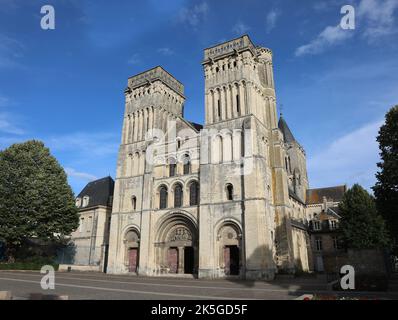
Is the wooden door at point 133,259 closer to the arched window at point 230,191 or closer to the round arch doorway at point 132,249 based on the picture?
the round arch doorway at point 132,249

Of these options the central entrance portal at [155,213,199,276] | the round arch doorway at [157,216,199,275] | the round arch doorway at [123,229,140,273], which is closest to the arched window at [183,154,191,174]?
the central entrance portal at [155,213,199,276]

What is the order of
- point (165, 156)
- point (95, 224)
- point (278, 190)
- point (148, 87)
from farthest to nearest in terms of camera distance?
point (95, 224)
point (148, 87)
point (165, 156)
point (278, 190)

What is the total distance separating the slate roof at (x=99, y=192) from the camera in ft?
146

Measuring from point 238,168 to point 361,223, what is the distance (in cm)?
1574

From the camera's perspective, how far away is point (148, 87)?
3853 cm

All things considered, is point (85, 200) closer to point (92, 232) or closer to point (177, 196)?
point (92, 232)

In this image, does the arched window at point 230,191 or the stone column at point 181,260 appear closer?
the arched window at point 230,191

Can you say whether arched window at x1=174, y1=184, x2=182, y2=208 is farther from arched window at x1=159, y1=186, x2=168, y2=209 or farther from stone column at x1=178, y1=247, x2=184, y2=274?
stone column at x1=178, y1=247, x2=184, y2=274

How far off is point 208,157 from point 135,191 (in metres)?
9.82

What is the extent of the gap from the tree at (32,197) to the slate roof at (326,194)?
40.0m

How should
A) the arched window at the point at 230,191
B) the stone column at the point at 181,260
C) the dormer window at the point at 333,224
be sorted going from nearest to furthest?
the arched window at the point at 230,191, the stone column at the point at 181,260, the dormer window at the point at 333,224

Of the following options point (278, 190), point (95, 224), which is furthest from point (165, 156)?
point (95, 224)

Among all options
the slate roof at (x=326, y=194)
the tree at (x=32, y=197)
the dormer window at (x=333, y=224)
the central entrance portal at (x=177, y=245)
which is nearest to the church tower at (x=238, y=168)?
the central entrance portal at (x=177, y=245)

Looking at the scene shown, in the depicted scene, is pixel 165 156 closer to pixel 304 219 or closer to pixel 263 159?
pixel 263 159
